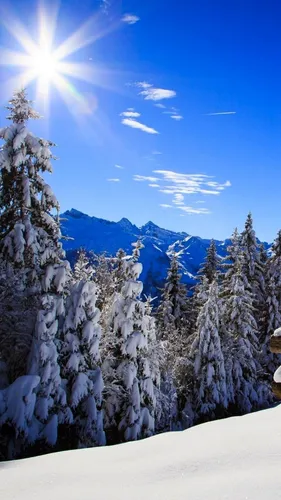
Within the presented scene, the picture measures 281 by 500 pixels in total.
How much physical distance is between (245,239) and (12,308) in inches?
888

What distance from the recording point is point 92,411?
593 inches

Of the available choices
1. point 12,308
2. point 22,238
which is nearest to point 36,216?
point 22,238

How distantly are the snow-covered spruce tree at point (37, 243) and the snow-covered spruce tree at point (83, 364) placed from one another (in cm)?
59

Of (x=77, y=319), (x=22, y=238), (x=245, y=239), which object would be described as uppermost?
(x=245, y=239)

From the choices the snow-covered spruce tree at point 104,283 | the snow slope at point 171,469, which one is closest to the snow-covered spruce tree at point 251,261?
the snow-covered spruce tree at point 104,283

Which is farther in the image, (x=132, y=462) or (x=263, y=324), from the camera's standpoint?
(x=263, y=324)

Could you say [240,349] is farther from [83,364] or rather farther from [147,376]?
[83,364]

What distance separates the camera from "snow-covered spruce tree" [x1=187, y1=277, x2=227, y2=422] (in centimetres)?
2555

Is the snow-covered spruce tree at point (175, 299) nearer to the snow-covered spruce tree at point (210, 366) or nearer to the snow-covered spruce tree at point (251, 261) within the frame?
the snow-covered spruce tree at point (251, 261)

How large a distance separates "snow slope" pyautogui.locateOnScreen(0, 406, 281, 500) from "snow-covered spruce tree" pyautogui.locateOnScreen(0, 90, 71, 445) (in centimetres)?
708

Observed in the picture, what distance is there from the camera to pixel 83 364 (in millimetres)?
15438

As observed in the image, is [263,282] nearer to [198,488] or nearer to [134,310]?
[134,310]

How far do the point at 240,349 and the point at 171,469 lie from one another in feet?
77.1

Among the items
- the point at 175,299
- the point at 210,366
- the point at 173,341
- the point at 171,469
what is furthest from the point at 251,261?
the point at 171,469
